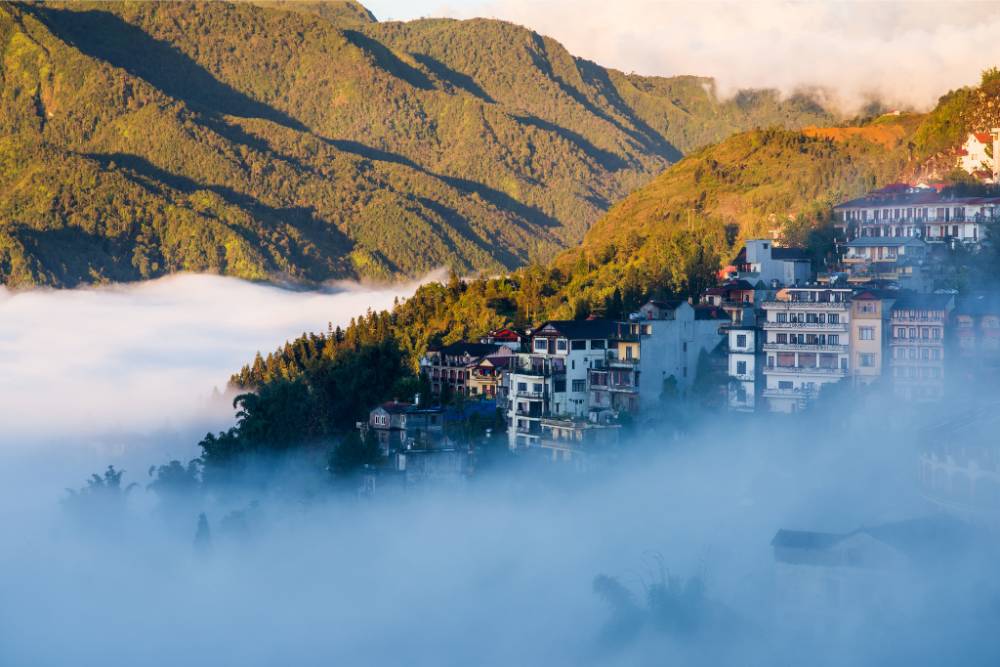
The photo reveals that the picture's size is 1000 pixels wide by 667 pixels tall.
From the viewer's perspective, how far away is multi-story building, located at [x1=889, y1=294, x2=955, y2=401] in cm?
6078

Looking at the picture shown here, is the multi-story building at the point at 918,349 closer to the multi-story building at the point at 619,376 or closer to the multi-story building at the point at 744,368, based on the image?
the multi-story building at the point at 744,368

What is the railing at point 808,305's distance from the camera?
6312 cm

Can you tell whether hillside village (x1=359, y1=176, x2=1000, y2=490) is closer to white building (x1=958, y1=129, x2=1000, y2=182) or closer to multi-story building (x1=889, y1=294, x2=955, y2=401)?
multi-story building (x1=889, y1=294, x2=955, y2=401)

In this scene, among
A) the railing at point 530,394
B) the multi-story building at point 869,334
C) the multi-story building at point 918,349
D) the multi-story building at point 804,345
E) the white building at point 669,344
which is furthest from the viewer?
the railing at point 530,394

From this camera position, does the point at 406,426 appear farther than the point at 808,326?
Yes

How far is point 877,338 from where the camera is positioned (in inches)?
2450

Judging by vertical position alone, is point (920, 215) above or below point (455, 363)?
above

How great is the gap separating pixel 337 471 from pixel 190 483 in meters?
16.6

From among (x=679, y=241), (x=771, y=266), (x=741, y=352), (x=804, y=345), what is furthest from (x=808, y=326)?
(x=679, y=241)

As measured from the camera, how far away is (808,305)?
208 ft

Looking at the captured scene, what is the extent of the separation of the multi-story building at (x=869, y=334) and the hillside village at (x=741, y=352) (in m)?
0.04

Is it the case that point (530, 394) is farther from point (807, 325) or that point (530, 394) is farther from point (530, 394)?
point (807, 325)

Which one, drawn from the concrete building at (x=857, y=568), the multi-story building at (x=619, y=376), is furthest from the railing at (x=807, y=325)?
the concrete building at (x=857, y=568)

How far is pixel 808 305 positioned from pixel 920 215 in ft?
60.4
